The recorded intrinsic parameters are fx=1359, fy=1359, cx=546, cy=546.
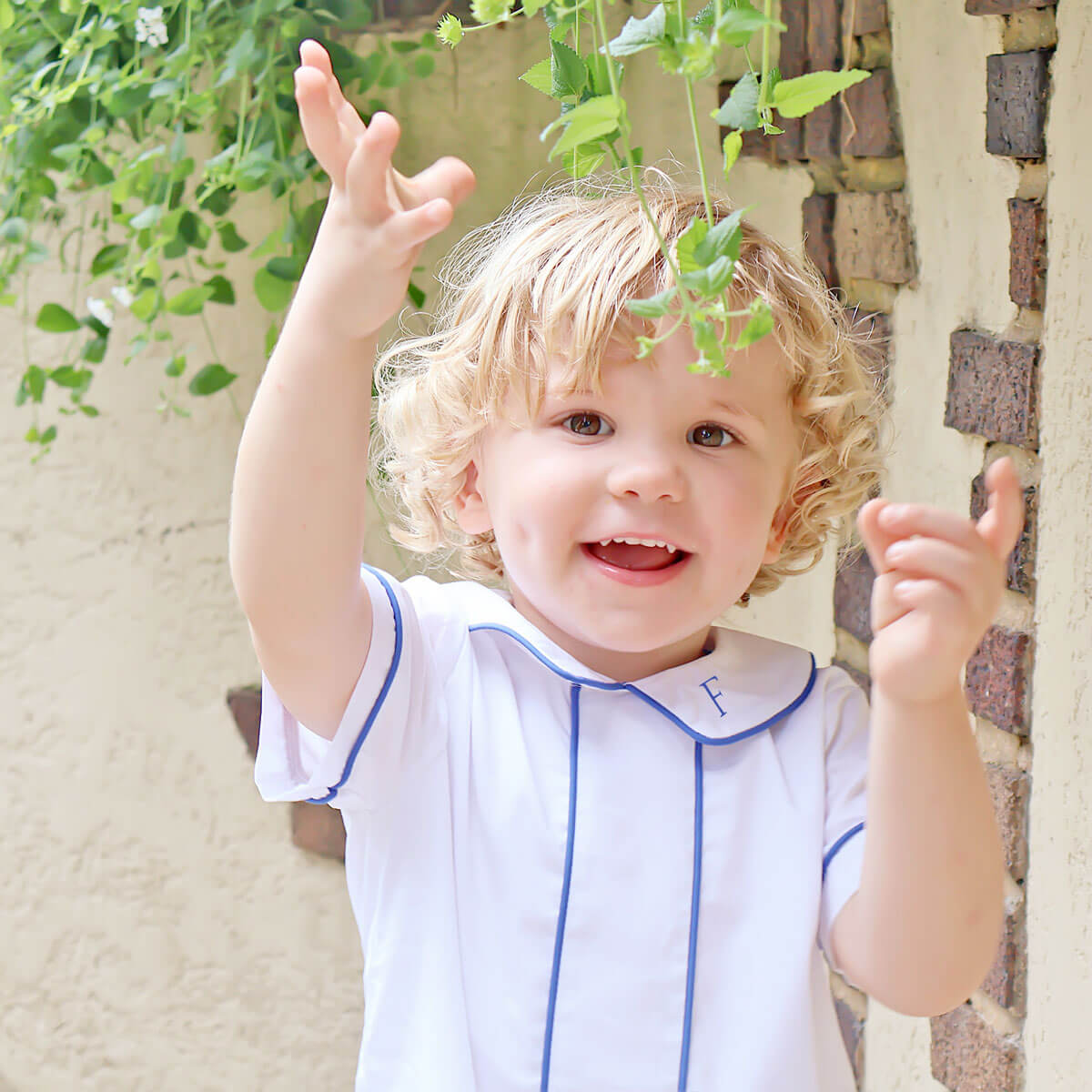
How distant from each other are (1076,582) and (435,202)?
652 millimetres

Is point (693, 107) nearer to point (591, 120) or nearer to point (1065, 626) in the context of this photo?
point (591, 120)

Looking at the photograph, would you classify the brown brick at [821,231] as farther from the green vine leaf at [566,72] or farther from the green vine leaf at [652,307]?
the green vine leaf at [652,307]

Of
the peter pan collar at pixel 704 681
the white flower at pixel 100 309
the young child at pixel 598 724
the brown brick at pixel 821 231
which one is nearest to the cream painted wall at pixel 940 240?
the brown brick at pixel 821 231

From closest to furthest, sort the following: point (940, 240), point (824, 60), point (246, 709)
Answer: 1. point (940, 240)
2. point (824, 60)
3. point (246, 709)

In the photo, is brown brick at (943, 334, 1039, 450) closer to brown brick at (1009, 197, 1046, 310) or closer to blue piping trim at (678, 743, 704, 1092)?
brown brick at (1009, 197, 1046, 310)

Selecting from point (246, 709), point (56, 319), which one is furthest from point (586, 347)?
point (246, 709)

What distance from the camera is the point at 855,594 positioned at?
1457 mm

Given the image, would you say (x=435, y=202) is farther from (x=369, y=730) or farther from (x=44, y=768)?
(x=44, y=768)

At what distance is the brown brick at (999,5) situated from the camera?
1053mm

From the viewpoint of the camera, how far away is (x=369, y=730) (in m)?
0.92

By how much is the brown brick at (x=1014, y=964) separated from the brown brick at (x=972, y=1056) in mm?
40

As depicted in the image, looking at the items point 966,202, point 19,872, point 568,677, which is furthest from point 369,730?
point 19,872

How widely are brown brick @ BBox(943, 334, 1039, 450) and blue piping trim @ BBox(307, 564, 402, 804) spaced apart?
55 cm

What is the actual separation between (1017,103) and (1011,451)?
0.94 ft
